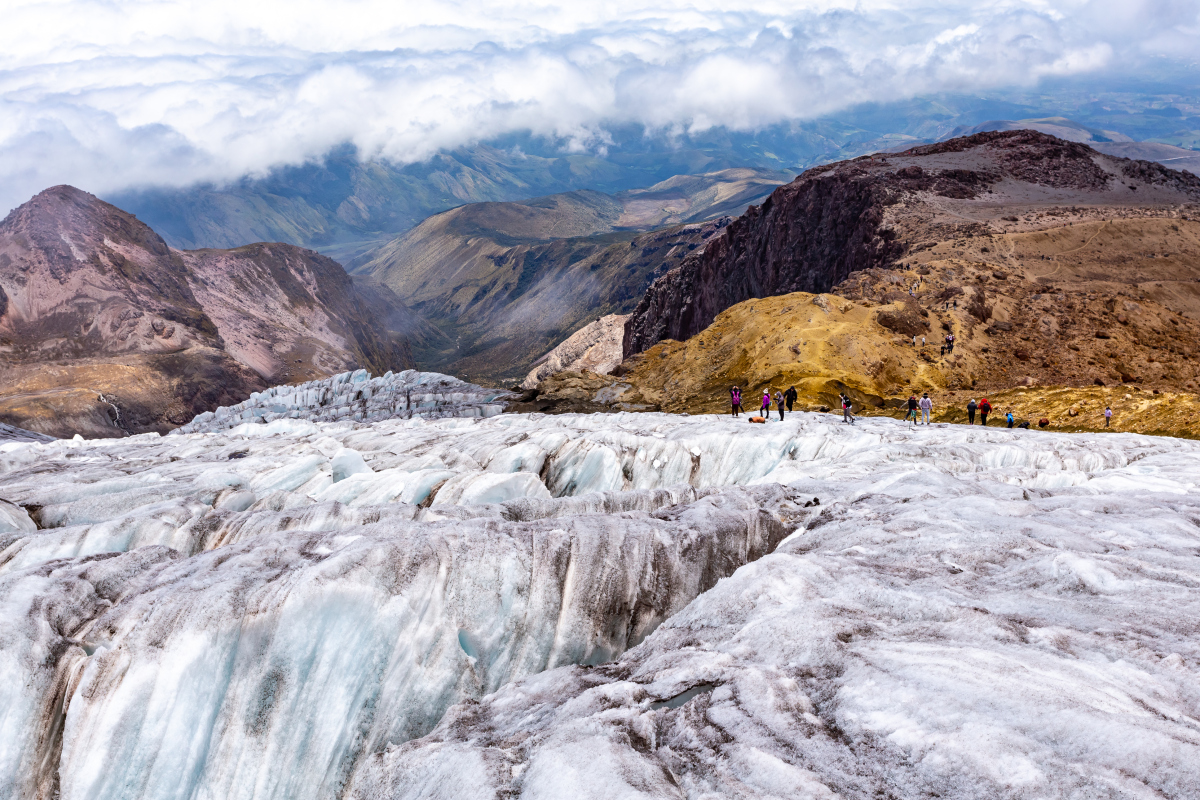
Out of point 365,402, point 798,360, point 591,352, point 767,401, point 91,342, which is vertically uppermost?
point 767,401

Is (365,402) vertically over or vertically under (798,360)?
under

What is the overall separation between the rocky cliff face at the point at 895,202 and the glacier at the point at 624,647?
8615 cm

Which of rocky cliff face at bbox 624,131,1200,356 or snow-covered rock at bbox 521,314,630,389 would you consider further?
snow-covered rock at bbox 521,314,630,389

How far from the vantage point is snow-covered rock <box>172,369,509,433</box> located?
87.8 metres

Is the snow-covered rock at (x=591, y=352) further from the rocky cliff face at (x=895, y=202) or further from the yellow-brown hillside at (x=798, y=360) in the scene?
the yellow-brown hillside at (x=798, y=360)

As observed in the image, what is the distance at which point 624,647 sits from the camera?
1950cm

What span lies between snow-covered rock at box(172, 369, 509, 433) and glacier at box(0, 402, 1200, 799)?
2331 inches

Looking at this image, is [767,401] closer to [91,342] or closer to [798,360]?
[798,360]

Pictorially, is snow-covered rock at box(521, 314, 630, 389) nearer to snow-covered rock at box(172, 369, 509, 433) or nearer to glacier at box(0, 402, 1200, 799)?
snow-covered rock at box(172, 369, 509, 433)

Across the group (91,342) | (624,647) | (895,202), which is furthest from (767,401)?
(91,342)

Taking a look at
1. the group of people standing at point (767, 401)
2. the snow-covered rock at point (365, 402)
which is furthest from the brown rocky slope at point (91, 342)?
the group of people standing at point (767, 401)

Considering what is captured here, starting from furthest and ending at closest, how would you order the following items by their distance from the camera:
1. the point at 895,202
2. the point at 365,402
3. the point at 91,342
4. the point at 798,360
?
the point at 91,342
the point at 895,202
the point at 365,402
the point at 798,360

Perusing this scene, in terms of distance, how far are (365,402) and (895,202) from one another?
9441 centimetres

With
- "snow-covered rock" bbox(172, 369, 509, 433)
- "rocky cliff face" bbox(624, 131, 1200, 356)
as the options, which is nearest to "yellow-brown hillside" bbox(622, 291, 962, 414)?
"snow-covered rock" bbox(172, 369, 509, 433)
